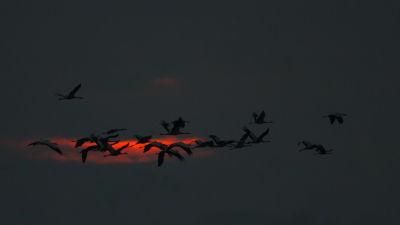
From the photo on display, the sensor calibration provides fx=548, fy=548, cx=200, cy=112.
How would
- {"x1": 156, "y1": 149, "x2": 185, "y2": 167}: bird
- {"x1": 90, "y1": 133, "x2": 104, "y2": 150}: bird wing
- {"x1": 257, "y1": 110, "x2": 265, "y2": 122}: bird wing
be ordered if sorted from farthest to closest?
{"x1": 257, "y1": 110, "x2": 265, "y2": 122}: bird wing < {"x1": 90, "y1": 133, "x2": 104, "y2": 150}: bird wing < {"x1": 156, "y1": 149, "x2": 185, "y2": 167}: bird

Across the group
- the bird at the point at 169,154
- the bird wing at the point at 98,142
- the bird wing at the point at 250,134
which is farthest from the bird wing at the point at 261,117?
the bird wing at the point at 98,142

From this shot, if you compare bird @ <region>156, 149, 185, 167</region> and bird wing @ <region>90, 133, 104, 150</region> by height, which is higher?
bird wing @ <region>90, 133, 104, 150</region>

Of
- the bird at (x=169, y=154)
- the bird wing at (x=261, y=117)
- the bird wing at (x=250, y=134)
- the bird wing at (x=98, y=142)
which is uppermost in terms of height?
the bird wing at (x=261, y=117)

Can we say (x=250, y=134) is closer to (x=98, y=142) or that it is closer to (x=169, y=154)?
(x=169, y=154)

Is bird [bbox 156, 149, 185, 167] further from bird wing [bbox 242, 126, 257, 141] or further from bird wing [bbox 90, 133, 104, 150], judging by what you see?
bird wing [bbox 242, 126, 257, 141]

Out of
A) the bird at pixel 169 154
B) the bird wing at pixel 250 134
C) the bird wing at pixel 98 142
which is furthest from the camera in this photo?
the bird wing at pixel 250 134

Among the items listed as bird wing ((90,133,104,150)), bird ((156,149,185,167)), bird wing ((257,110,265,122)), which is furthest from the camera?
bird wing ((257,110,265,122))

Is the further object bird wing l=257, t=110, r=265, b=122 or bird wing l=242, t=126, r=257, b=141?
bird wing l=257, t=110, r=265, b=122

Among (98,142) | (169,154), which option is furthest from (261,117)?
(98,142)

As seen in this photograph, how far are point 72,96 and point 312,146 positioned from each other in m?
24.2

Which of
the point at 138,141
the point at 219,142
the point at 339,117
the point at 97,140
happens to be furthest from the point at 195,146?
the point at 339,117

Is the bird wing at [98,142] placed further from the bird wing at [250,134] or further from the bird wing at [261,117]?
the bird wing at [261,117]

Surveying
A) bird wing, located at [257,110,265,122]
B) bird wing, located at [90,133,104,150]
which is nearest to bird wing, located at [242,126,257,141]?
bird wing, located at [257,110,265,122]

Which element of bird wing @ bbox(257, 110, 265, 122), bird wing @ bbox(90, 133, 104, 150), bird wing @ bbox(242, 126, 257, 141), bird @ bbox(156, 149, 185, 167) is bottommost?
bird @ bbox(156, 149, 185, 167)
